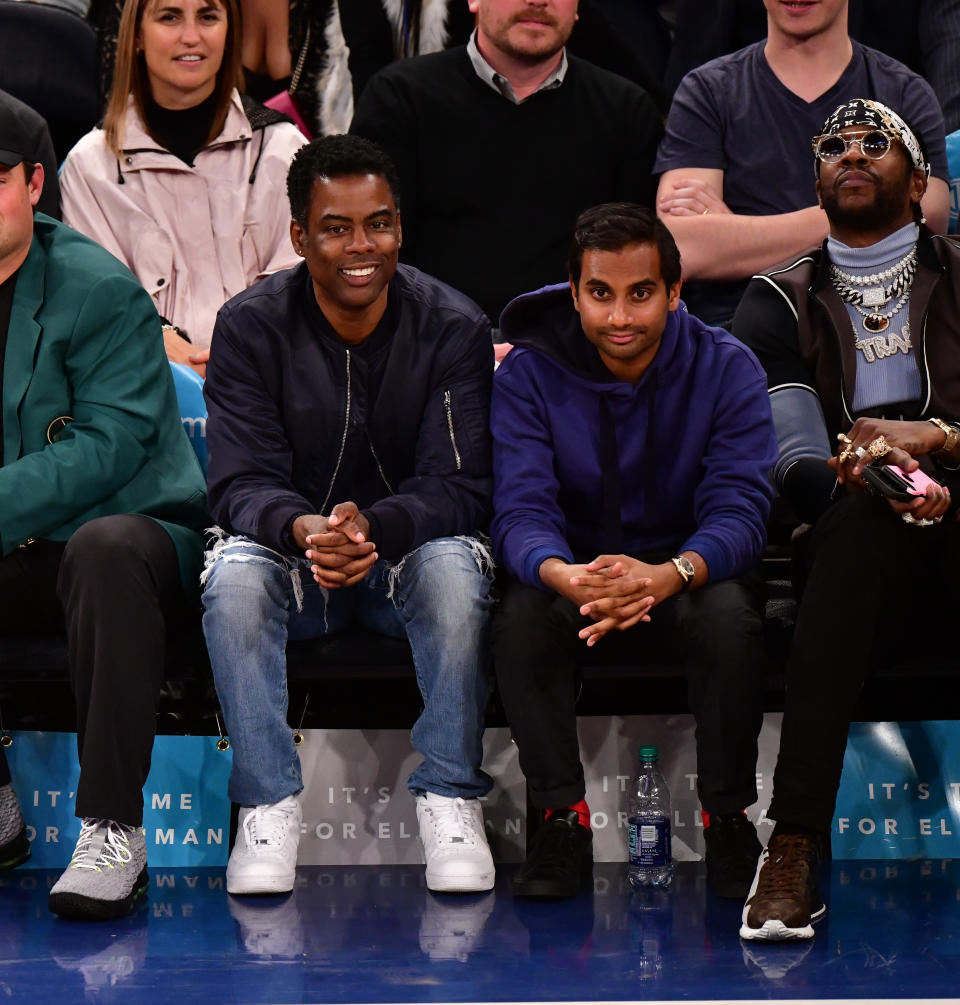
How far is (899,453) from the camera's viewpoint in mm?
2754

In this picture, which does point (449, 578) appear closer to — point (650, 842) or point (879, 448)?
point (650, 842)

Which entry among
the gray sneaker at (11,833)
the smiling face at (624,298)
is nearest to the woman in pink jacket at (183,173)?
the smiling face at (624,298)

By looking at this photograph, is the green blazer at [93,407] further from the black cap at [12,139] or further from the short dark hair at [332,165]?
the short dark hair at [332,165]

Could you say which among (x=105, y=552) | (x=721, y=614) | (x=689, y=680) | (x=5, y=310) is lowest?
(x=689, y=680)

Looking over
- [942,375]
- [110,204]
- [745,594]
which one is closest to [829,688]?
[745,594]

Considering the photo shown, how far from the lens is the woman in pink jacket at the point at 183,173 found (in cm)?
389

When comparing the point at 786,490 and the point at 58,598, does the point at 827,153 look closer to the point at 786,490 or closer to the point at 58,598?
the point at 786,490

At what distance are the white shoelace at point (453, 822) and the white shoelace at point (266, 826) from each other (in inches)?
10.4

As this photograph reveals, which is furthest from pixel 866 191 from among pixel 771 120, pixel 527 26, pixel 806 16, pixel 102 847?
pixel 102 847

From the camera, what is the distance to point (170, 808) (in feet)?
9.75

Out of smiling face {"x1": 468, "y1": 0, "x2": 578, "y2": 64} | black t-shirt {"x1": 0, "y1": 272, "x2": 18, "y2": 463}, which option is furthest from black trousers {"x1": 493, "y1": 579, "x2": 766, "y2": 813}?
smiling face {"x1": 468, "y1": 0, "x2": 578, "y2": 64}

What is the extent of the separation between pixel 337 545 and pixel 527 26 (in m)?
1.82

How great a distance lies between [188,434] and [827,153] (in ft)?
4.85

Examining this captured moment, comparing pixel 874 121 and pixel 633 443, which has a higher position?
pixel 874 121
